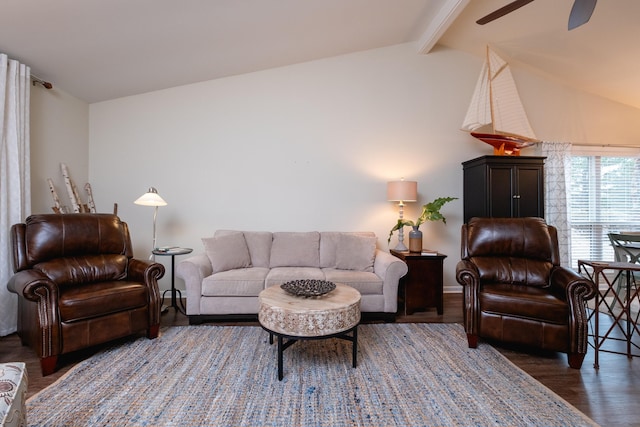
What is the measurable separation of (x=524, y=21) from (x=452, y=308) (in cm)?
327

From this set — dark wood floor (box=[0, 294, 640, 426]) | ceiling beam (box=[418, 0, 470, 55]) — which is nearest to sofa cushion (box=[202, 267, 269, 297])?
dark wood floor (box=[0, 294, 640, 426])

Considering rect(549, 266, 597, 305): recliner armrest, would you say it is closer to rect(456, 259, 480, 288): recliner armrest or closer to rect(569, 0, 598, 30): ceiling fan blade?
rect(456, 259, 480, 288): recliner armrest

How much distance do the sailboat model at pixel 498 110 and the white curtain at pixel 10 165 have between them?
4671 mm

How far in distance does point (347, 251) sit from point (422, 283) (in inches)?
35.2

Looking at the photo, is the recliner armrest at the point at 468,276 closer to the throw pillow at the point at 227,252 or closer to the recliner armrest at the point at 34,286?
the throw pillow at the point at 227,252

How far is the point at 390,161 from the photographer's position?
4.04 m

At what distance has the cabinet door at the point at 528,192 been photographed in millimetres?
3588

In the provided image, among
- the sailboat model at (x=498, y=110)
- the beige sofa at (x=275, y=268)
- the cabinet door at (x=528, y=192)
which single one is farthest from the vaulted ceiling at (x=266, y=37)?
the beige sofa at (x=275, y=268)

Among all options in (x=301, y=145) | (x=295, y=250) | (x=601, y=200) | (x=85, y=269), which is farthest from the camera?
(x=601, y=200)

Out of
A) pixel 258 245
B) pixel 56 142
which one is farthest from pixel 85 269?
pixel 56 142

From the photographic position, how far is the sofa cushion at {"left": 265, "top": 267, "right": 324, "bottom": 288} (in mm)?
2953

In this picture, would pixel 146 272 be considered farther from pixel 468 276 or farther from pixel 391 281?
pixel 468 276

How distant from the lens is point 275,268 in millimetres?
3307

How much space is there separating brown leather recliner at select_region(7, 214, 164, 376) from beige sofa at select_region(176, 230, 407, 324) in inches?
17.0
